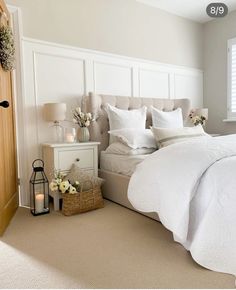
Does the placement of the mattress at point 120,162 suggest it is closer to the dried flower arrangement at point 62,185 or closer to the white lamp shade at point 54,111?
the dried flower arrangement at point 62,185

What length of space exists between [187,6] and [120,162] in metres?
3.00

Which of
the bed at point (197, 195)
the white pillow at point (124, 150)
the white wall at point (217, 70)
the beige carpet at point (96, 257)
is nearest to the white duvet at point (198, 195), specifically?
the bed at point (197, 195)

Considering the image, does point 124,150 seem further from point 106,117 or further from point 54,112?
point 54,112

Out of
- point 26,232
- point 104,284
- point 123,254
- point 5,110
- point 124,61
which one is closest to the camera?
point 104,284

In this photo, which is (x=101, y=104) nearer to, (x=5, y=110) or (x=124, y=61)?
(x=124, y=61)

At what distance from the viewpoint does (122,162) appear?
2.85m

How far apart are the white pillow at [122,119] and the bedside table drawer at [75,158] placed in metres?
0.49

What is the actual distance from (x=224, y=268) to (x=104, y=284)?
→ 738 mm

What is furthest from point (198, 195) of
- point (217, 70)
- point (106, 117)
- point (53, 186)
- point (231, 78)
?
point (217, 70)

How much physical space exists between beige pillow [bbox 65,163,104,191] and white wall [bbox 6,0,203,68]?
5.46 ft

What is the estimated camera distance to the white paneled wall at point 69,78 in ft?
9.84

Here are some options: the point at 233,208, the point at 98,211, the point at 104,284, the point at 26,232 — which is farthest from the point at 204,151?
the point at 26,232

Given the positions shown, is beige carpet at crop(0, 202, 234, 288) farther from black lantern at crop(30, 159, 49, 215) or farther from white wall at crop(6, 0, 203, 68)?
white wall at crop(6, 0, 203, 68)

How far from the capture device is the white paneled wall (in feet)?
9.84
